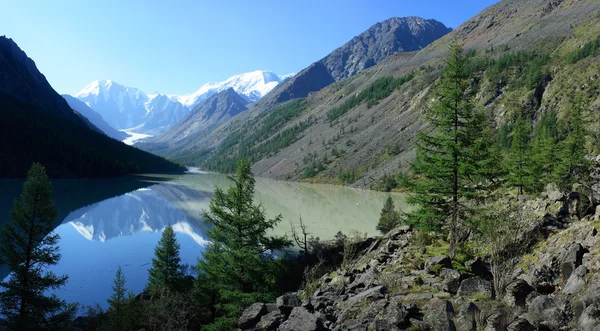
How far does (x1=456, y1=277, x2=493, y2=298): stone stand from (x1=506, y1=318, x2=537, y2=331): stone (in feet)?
10.3

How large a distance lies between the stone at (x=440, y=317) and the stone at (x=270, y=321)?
523 cm

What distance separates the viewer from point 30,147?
459 ft

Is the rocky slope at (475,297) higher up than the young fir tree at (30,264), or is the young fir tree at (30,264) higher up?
the young fir tree at (30,264)

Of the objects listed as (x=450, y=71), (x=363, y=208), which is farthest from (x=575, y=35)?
(x=450, y=71)

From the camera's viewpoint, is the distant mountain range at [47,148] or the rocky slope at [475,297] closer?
the rocky slope at [475,297]

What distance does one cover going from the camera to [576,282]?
9.66 metres

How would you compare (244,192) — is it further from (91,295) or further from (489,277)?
(91,295)

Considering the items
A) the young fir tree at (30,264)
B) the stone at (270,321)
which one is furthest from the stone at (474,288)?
the young fir tree at (30,264)

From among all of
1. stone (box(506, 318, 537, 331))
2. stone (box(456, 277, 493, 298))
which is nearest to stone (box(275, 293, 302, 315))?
stone (box(456, 277, 493, 298))

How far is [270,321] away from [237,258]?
9.36m

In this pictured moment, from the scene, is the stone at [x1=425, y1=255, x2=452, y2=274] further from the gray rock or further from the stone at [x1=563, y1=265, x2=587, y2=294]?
the gray rock

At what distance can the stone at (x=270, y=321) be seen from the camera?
11870mm

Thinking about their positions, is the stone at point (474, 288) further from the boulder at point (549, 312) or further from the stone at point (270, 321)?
the stone at point (270, 321)

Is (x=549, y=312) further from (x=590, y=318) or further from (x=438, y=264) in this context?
(x=438, y=264)
